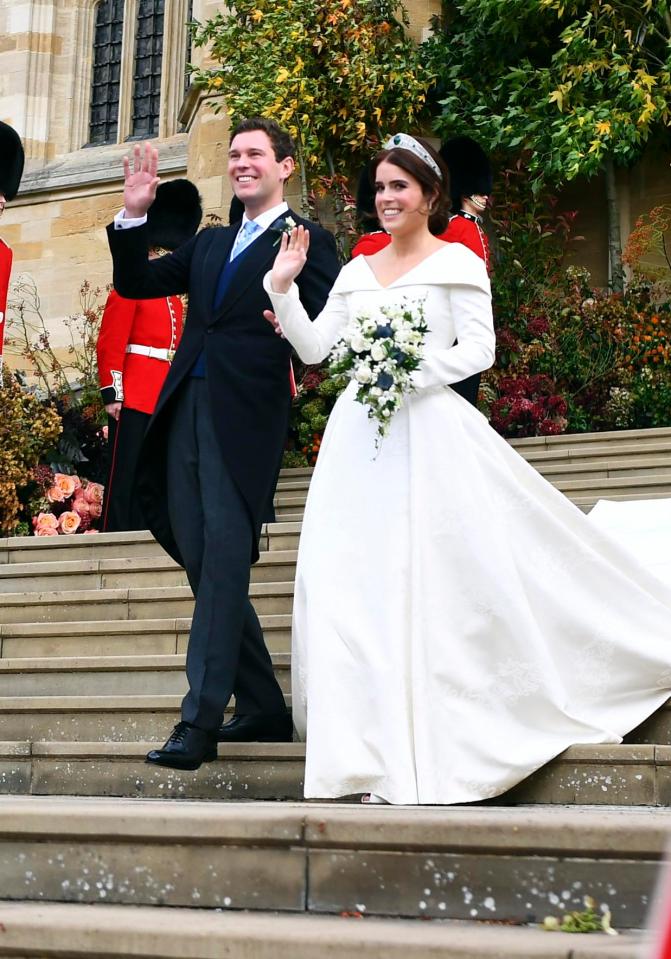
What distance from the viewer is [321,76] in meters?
12.8

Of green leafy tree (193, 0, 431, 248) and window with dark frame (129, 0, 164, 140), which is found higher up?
window with dark frame (129, 0, 164, 140)

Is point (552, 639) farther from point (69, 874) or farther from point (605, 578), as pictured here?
point (69, 874)

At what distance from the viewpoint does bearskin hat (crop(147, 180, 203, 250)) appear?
6.98 m

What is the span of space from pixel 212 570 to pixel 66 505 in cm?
559

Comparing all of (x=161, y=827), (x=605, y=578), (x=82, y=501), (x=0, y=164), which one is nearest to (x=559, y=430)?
(x=82, y=501)

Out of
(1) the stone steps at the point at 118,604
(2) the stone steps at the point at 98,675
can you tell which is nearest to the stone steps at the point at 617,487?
(1) the stone steps at the point at 118,604

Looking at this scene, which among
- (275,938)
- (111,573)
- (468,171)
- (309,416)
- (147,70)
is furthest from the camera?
(147,70)

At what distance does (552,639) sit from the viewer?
4.36 m

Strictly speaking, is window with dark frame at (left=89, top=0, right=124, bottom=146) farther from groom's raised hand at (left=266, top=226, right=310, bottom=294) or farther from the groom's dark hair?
groom's raised hand at (left=266, top=226, right=310, bottom=294)

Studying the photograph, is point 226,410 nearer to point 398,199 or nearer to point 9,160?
point 398,199

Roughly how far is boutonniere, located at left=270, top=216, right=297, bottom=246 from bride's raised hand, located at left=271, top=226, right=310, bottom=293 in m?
0.03

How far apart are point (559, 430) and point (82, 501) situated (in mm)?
3522

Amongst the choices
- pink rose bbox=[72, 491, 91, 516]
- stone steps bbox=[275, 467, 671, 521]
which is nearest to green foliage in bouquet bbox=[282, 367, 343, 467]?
pink rose bbox=[72, 491, 91, 516]

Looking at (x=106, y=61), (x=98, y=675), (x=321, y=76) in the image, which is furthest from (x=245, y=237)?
(x=106, y=61)
